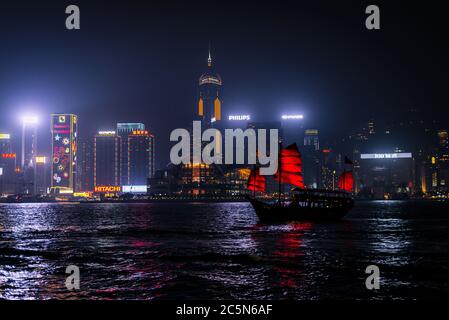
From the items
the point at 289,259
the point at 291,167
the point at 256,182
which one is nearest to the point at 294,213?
the point at 291,167

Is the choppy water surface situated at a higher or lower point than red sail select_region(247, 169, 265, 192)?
lower

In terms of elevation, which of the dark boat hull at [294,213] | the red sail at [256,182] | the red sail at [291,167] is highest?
the red sail at [291,167]

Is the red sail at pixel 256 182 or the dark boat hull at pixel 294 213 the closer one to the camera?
the dark boat hull at pixel 294 213

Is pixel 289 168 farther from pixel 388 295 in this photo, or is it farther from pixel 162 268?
pixel 388 295

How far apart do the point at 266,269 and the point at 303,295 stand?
8.34m

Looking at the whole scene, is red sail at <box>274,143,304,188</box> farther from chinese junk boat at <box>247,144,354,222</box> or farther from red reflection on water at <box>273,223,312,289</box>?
red reflection on water at <box>273,223,312,289</box>

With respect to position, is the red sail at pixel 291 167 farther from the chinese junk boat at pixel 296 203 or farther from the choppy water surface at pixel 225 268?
the choppy water surface at pixel 225 268

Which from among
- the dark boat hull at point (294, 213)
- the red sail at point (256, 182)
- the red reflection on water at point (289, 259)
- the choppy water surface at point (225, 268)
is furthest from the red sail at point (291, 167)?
the choppy water surface at point (225, 268)

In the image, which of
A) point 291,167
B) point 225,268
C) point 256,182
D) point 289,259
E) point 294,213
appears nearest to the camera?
point 225,268

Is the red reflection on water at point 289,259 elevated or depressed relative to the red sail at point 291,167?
depressed

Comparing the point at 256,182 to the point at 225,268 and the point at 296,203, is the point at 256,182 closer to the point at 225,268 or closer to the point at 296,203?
the point at 296,203

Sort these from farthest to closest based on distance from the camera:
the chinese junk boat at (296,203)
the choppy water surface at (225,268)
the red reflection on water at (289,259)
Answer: the chinese junk boat at (296,203) < the red reflection on water at (289,259) < the choppy water surface at (225,268)

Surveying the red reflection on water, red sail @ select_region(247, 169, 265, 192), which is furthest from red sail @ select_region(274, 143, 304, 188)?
the red reflection on water

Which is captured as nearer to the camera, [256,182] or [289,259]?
[289,259]
